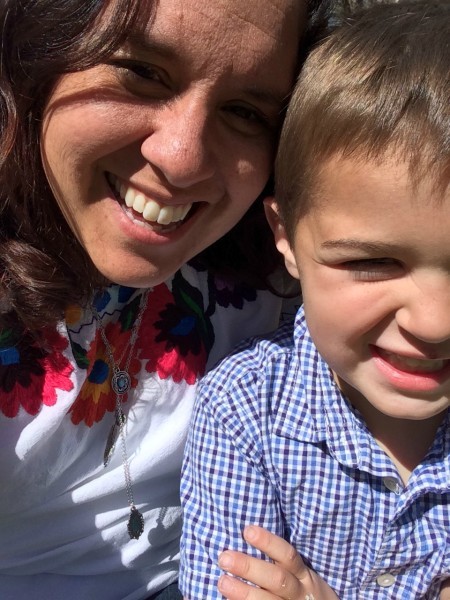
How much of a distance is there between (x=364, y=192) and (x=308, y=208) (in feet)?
0.60

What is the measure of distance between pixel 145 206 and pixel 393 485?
800 mm

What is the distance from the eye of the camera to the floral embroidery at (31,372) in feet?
5.04

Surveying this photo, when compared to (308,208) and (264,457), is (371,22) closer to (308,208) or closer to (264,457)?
(308,208)

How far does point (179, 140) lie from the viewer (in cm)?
137

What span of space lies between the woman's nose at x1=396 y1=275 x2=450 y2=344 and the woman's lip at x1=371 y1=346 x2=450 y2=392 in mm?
125

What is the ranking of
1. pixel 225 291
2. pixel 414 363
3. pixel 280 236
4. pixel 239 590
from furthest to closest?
pixel 225 291 → pixel 280 236 → pixel 239 590 → pixel 414 363

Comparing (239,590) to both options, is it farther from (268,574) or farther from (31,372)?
(31,372)

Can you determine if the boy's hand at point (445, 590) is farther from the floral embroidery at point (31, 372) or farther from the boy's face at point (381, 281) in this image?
the floral embroidery at point (31, 372)

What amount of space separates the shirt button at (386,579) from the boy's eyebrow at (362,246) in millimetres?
741

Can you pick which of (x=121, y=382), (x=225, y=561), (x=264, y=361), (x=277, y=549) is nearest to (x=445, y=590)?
(x=277, y=549)

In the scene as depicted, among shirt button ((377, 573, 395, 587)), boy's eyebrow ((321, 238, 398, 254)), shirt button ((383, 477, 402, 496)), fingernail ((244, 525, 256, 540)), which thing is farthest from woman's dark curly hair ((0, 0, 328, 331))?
shirt button ((377, 573, 395, 587))

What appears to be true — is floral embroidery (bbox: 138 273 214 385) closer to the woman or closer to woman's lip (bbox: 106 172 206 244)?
the woman

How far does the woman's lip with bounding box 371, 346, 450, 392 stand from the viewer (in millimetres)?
1431

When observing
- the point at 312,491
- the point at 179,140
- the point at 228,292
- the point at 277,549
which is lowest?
the point at 277,549
